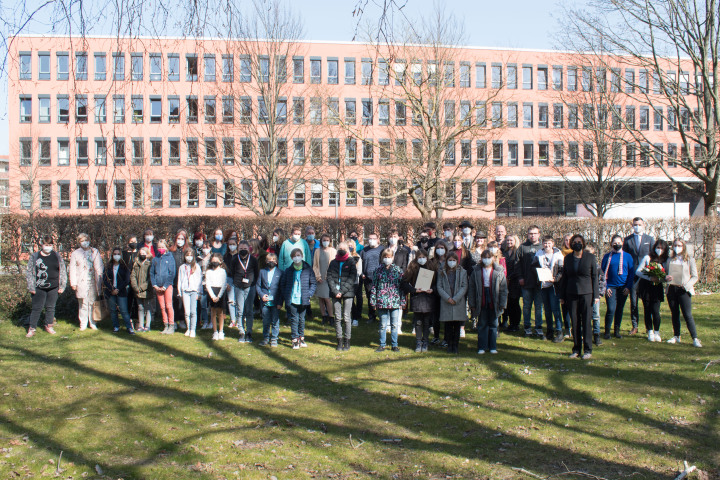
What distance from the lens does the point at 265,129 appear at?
114ft

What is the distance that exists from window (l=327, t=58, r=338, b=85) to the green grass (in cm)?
4198

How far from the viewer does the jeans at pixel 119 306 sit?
A: 488 inches

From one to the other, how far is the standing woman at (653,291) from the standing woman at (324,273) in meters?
6.09

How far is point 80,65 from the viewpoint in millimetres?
4812

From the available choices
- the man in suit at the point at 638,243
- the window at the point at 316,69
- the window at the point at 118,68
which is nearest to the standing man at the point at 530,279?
the man in suit at the point at 638,243

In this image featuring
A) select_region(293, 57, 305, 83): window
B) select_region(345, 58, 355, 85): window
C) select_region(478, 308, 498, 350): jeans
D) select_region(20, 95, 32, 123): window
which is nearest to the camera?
select_region(478, 308, 498, 350): jeans

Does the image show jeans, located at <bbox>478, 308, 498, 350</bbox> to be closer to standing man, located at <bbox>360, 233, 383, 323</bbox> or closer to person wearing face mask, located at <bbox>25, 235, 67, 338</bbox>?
standing man, located at <bbox>360, 233, 383, 323</bbox>

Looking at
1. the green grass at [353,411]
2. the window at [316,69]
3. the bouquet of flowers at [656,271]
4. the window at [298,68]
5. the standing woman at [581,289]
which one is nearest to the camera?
the green grass at [353,411]

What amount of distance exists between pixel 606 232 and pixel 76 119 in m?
18.7

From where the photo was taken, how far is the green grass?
19.0ft

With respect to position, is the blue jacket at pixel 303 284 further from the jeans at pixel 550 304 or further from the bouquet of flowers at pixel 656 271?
the bouquet of flowers at pixel 656 271

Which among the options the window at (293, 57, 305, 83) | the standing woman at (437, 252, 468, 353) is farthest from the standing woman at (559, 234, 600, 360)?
the window at (293, 57, 305, 83)

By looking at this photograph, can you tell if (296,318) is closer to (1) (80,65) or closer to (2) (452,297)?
(2) (452,297)

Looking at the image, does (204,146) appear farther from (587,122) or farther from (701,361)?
(701,361)
